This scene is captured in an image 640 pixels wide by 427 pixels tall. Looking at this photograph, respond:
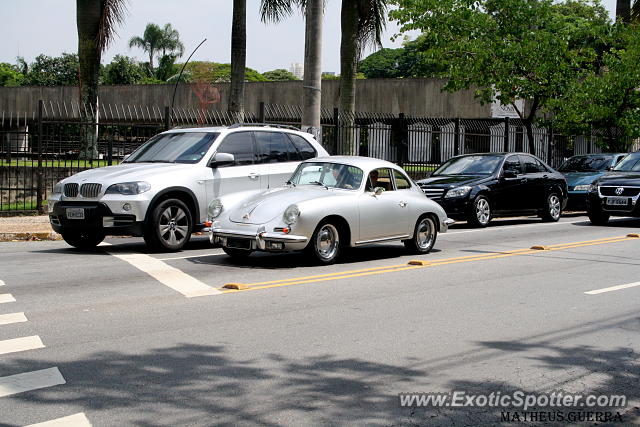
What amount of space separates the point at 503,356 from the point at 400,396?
54.3 inches

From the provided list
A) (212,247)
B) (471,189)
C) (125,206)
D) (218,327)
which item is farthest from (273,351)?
→ (471,189)

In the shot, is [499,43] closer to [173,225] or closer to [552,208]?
[552,208]

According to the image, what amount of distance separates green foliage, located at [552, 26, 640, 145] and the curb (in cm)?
1853

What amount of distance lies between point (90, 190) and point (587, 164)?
16.2 m

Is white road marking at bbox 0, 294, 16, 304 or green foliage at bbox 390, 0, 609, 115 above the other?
A: green foliage at bbox 390, 0, 609, 115

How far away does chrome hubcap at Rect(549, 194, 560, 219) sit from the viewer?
19.5m

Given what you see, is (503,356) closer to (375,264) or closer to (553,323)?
(553,323)

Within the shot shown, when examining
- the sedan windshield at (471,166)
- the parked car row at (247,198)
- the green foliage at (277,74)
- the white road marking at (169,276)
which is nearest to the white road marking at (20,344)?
the white road marking at (169,276)

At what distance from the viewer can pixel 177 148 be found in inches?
515

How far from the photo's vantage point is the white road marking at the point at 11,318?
23.3ft

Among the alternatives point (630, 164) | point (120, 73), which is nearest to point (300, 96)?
point (630, 164)

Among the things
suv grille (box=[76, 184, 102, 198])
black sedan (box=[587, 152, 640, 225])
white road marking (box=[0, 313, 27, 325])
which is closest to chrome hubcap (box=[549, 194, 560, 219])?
black sedan (box=[587, 152, 640, 225])

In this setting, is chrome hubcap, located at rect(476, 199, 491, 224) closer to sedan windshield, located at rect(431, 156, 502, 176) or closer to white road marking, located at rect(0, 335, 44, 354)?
sedan windshield, located at rect(431, 156, 502, 176)

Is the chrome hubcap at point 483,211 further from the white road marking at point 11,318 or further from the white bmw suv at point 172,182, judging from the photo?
the white road marking at point 11,318
